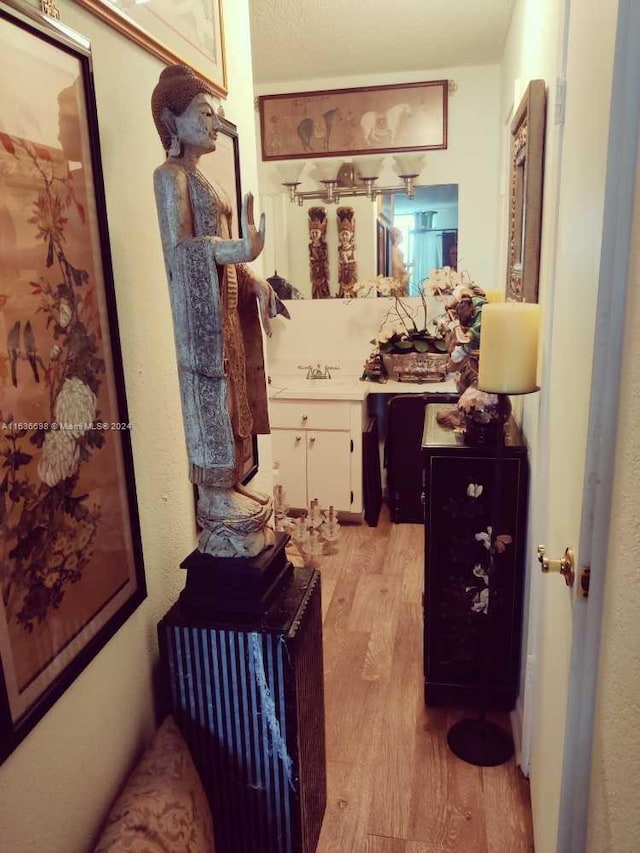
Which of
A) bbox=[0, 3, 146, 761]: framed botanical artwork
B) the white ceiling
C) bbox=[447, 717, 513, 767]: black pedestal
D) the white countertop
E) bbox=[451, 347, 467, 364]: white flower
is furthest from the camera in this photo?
the white countertop

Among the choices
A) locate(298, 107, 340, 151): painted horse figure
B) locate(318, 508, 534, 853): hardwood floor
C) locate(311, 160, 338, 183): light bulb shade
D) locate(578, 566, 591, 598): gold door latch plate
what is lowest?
locate(318, 508, 534, 853): hardwood floor

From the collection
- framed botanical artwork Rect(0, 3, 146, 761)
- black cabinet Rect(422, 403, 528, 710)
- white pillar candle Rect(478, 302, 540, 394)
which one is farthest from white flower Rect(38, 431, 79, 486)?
black cabinet Rect(422, 403, 528, 710)

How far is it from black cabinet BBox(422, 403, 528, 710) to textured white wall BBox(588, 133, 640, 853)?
106cm

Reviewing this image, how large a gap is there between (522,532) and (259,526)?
1.03 metres

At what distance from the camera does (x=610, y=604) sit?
2.77 feet

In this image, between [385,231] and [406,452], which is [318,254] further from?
[406,452]

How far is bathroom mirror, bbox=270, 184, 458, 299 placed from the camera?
3.65 meters

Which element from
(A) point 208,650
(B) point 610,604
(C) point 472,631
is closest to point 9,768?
(A) point 208,650

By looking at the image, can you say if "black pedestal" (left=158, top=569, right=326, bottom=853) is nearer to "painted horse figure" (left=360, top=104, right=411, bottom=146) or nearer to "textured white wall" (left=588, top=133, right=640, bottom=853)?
"textured white wall" (left=588, top=133, right=640, bottom=853)

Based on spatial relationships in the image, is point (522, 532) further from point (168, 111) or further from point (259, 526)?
point (168, 111)

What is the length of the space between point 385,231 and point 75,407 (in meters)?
2.98

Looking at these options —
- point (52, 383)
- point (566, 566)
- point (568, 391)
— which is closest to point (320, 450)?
point (568, 391)

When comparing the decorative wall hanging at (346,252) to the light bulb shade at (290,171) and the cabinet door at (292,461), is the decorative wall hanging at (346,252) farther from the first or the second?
the cabinet door at (292,461)

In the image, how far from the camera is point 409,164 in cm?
358
